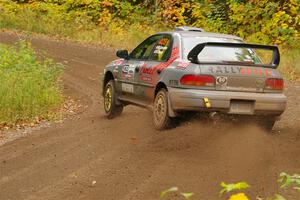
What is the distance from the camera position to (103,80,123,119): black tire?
11.2 meters

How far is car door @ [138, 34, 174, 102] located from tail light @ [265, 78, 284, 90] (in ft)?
4.92

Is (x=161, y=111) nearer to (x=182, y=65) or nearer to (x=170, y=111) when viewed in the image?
(x=170, y=111)

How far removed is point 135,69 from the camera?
Result: 1027cm

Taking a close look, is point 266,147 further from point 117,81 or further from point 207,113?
point 117,81

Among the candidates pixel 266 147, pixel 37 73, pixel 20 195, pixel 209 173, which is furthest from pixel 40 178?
pixel 37 73

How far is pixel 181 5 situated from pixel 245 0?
12.2 feet

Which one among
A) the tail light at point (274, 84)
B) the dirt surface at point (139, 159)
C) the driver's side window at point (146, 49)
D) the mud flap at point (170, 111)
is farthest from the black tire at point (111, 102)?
the tail light at point (274, 84)

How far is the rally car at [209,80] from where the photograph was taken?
8.45m

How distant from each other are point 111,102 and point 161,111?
Result: 2367 millimetres

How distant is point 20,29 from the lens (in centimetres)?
2967

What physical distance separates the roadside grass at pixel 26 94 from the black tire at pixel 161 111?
3.70m

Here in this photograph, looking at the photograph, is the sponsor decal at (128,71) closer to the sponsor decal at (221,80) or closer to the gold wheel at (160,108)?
the gold wheel at (160,108)

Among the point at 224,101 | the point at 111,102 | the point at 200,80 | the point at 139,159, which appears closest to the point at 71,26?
the point at 111,102

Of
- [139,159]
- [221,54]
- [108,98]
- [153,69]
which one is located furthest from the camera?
[108,98]
